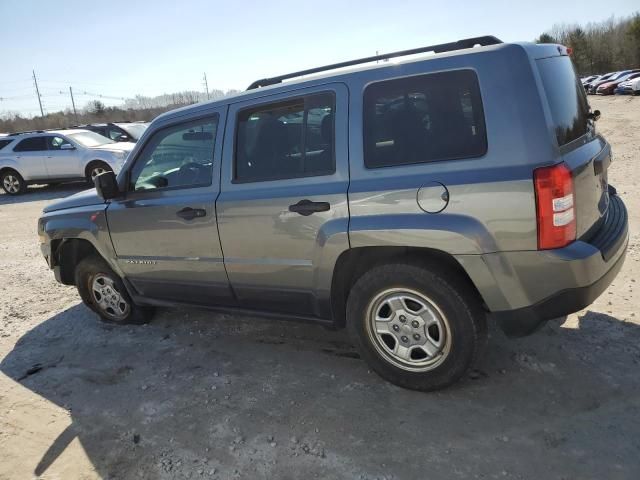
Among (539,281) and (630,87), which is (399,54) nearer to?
(539,281)

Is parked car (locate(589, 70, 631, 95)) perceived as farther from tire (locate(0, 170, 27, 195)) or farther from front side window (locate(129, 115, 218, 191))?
front side window (locate(129, 115, 218, 191))

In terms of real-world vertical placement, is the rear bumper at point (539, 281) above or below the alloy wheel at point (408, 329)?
above

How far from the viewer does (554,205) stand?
2564 millimetres

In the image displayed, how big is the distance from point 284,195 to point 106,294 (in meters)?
2.46

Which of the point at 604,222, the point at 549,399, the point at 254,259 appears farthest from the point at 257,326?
the point at 604,222

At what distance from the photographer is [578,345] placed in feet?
11.7

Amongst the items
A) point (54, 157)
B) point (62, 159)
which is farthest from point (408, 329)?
point (54, 157)

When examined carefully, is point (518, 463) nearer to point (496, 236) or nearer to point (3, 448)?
point (496, 236)

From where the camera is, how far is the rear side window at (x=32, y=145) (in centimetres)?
1430

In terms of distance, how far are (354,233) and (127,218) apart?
2.12m

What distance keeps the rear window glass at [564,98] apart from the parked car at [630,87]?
3603 cm

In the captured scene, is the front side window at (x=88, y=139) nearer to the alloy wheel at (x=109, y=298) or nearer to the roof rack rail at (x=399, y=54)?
the alloy wheel at (x=109, y=298)

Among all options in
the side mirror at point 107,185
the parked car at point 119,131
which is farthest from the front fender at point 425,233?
the parked car at point 119,131

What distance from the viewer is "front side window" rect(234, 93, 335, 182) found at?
10.6 ft
